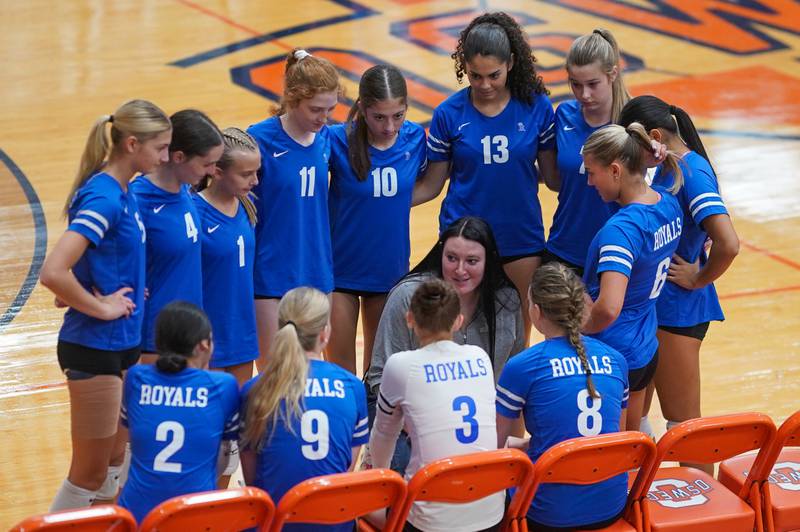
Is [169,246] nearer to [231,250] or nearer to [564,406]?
[231,250]

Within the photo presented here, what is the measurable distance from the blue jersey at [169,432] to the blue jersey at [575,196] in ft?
7.24

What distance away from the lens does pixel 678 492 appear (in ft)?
14.4

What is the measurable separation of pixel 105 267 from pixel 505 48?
6.92 feet

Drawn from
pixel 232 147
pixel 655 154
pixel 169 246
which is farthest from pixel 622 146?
pixel 169 246

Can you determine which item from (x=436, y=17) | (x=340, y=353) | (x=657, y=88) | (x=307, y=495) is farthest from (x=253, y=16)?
(x=307, y=495)

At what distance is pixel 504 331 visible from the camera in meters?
4.98

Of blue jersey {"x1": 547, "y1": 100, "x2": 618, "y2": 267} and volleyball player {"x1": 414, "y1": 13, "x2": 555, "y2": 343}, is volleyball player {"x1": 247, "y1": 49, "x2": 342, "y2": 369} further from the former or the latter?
blue jersey {"x1": 547, "y1": 100, "x2": 618, "y2": 267}

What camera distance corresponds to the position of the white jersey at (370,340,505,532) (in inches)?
154

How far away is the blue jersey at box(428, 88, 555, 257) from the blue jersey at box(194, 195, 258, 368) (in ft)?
3.71

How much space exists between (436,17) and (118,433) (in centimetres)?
884

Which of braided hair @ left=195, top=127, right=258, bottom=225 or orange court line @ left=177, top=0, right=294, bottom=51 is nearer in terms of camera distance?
braided hair @ left=195, top=127, right=258, bottom=225

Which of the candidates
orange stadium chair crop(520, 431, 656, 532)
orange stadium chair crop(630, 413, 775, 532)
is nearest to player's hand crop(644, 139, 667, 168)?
orange stadium chair crop(630, 413, 775, 532)

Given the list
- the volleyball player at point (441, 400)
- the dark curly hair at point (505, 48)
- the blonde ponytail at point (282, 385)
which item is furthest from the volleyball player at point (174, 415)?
the dark curly hair at point (505, 48)

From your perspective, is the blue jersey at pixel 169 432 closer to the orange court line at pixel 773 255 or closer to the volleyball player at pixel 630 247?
the volleyball player at pixel 630 247
